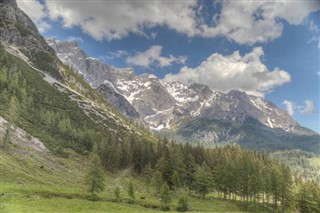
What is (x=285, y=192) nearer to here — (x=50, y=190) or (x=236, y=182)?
(x=236, y=182)

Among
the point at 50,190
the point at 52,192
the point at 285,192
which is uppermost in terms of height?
the point at 285,192

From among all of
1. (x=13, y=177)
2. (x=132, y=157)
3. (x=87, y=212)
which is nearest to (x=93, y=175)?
(x=13, y=177)

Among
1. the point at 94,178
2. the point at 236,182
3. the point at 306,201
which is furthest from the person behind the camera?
the point at 236,182

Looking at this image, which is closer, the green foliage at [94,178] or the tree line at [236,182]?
the green foliage at [94,178]

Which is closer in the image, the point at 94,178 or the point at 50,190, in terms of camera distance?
the point at 50,190

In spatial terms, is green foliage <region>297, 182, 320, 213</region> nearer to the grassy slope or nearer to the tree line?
the tree line

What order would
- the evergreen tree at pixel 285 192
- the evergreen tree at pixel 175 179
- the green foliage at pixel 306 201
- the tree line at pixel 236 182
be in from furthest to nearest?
1. the evergreen tree at pixel 285 192
2. the green foliage at pixel 306 201
3. the tree line at pixel 236 182
4. the evergreen tree at pixel 175 179

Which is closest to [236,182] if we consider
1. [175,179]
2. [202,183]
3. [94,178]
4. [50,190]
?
[202,183]

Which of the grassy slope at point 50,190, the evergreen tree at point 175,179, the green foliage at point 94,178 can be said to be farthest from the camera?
the evergreen tree at point 175,179

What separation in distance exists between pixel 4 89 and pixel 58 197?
448 ft

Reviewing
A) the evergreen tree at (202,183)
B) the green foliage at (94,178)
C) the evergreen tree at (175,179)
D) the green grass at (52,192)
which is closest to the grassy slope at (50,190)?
the green grass at (52,192)

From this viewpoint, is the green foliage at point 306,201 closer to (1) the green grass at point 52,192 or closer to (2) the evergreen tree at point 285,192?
(2) the evergreen tree at point 285,192

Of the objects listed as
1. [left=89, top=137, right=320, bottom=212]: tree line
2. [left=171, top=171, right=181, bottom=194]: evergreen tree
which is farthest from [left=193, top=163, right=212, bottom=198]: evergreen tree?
[left=171, top=171, right=181, bottom=194]: evergreen tree

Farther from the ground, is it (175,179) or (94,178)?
(175,179)
